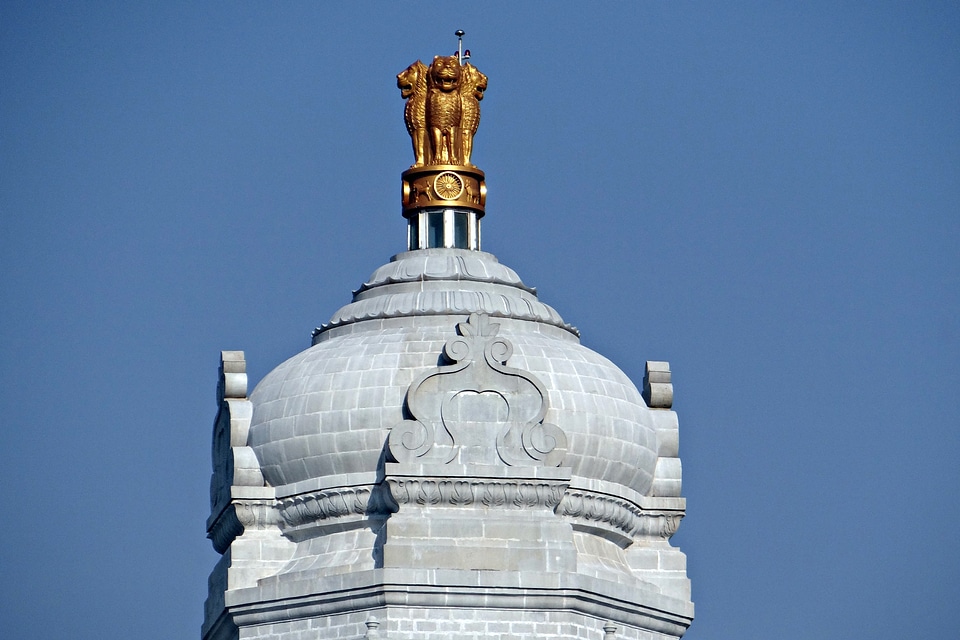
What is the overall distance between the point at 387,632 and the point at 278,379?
6.96 metres

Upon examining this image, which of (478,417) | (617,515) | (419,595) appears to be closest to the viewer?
(419,595)

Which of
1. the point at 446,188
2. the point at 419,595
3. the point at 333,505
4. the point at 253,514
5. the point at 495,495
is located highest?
the point at 446,188

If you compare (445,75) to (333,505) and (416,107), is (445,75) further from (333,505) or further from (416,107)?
(333,505)

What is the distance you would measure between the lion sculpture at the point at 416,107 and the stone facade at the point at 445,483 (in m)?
3.51

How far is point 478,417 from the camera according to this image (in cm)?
7375

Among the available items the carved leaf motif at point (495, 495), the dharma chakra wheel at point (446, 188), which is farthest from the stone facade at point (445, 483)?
the dharma chakra wheel at point (446, 188)

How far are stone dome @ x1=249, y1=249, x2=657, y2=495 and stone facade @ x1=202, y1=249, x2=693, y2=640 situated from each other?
0.15 feet

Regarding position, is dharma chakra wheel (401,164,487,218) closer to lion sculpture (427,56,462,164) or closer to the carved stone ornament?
lion sculpture (427,56,462,164)

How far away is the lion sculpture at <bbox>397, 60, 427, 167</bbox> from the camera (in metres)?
80.2

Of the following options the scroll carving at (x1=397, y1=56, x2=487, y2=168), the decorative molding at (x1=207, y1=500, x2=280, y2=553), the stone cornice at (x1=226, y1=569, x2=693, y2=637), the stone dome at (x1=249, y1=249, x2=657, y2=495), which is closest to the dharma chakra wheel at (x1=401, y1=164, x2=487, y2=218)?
the scroll carving at (x1=397, y1=56, x2=487, y2=168)

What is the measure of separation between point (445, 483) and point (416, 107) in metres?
10.7

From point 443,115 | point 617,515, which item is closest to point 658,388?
point 617,515

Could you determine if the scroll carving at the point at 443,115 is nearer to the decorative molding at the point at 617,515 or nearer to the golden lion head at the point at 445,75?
the golden lion head at the point at 445,75

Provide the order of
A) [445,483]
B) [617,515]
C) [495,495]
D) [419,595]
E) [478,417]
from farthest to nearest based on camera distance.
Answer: [617,515] → [478,417] → [495,495] → [445,483] → [419,595]
